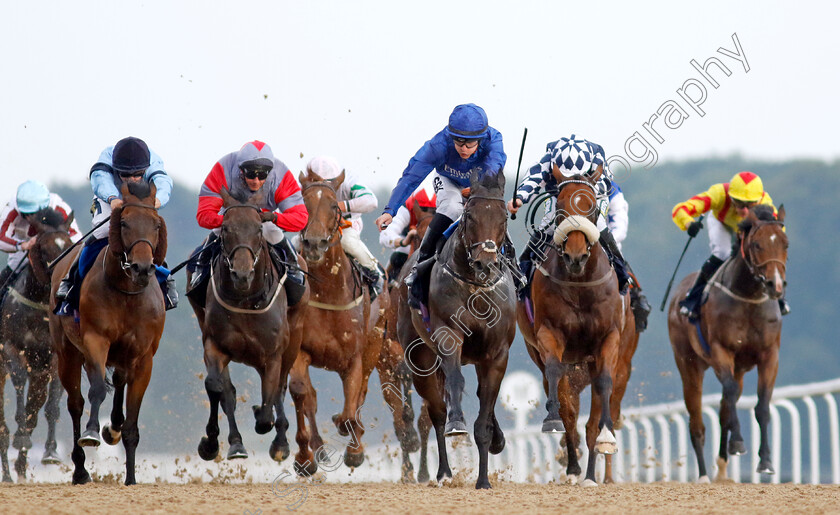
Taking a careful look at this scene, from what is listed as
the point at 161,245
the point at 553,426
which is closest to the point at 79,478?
the point at 161,245

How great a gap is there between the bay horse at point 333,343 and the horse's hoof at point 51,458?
237 cm

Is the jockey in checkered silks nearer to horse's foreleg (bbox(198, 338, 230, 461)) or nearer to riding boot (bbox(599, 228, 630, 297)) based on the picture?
riding boot (bbox(599, 228, 630, 297))

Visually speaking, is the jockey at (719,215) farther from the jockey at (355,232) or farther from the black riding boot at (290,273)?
the black riding boot at (290,273)

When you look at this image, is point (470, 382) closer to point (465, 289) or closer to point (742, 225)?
point (742, 225)

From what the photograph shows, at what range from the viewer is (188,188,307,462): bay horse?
27.3 feet

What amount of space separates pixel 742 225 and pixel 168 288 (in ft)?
16.0

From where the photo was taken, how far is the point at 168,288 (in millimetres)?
9227

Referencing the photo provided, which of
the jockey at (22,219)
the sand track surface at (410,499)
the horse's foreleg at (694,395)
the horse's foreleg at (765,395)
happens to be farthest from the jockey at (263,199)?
the horse's foreleg at (694,395)

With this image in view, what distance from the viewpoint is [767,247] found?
10.1m

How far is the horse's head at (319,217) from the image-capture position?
29.6 feet

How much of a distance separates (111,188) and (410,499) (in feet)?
11.2

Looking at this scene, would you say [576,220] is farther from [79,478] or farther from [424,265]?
[79,478]

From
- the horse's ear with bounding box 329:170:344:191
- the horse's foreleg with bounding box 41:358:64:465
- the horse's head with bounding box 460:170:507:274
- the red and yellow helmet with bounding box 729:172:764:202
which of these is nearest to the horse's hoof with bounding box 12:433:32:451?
the horse's foreleg with bounding box 41:358:64:465

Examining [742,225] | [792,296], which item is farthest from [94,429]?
[792,296]
